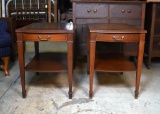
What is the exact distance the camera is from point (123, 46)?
2574mm

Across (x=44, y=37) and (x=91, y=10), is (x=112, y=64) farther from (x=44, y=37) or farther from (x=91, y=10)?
(x=91, y=10)

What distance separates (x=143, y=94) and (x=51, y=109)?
2.98 ft

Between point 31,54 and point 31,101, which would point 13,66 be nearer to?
point 31,54

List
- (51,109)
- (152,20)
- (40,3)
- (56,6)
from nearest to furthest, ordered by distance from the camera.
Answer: (51,109)
(152,20)
(56,6)
(40,3)

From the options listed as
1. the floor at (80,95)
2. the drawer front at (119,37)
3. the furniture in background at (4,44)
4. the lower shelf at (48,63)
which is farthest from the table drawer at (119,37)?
the furniture in background at (4,44)

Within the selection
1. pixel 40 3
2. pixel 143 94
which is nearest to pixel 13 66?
pixel 143 94

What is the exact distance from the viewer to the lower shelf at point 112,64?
1.79 m

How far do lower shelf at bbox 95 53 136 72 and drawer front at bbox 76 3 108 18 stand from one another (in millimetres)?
590

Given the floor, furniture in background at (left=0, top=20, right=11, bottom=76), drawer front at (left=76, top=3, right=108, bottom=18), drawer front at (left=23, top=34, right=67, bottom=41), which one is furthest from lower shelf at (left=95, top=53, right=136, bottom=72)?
furniture in background at (left=0, top=20, right=11, bottom=76)

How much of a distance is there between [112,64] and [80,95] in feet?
1.46

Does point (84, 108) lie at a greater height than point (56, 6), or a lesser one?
lesser

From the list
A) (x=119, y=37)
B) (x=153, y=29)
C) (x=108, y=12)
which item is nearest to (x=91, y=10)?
(x=108, y=12)

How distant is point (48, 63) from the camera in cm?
194

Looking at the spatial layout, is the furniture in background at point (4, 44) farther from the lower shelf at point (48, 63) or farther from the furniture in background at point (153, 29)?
the furniture in background at point (153, 29)
